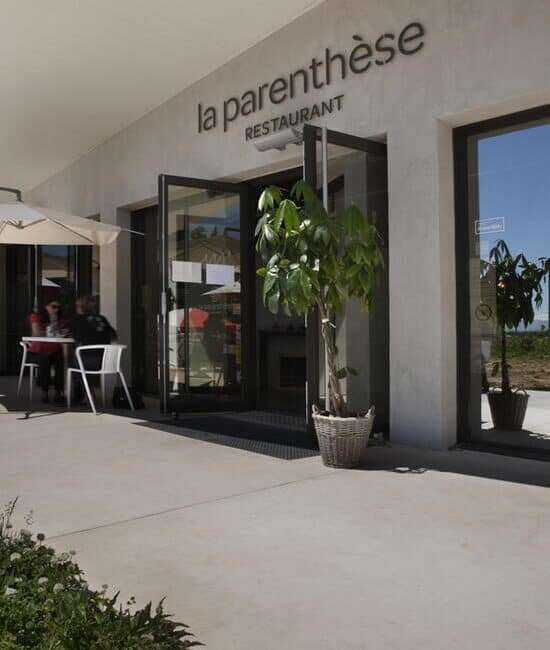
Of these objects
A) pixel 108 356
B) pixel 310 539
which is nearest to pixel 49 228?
pixel 108 356

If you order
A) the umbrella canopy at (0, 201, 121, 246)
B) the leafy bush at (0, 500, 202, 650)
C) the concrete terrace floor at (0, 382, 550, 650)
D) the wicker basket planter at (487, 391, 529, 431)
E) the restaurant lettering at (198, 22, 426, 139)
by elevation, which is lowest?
the concrete terrace floor at (0, 382, 550, 650)

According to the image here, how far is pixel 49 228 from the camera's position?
7672 millimetres

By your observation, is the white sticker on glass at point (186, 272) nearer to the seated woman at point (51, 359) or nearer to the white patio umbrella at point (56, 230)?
the white patio umbrella at point (56, 230)

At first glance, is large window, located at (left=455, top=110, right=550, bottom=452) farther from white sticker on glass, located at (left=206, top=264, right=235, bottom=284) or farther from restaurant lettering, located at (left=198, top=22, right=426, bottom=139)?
white sticker on glass, located at (left=206, top=264, right=235, bottom=284)

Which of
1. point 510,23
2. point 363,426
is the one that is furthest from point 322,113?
point 363,426

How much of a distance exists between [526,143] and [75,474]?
3708 millimetres

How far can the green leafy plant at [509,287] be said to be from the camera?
179 inches

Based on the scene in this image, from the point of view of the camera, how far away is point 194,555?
8.92 ft

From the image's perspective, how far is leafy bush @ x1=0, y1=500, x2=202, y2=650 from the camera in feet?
5.65

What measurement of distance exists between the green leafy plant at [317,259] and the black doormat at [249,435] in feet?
1.94

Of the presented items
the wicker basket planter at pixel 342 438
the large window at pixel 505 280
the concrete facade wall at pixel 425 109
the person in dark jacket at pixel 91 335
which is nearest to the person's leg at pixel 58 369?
the person in dark jacket at pixel 91 335

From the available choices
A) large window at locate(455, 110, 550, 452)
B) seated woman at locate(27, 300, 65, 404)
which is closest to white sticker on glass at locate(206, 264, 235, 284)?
seated woman at locate(27, 300, 65, 404)

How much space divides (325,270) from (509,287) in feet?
4.61

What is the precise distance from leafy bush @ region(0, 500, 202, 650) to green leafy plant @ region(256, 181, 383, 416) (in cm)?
243
